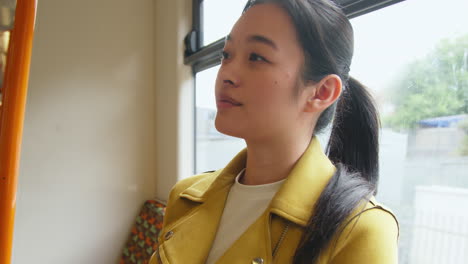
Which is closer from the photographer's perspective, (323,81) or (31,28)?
(323,81)

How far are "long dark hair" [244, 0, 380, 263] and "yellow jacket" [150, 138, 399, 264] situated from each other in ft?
0.06

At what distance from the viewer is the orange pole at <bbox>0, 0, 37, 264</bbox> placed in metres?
0.69

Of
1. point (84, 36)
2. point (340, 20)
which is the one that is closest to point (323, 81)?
point (340, 20)

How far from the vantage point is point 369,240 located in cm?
44

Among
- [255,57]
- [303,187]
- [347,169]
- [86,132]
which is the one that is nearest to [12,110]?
[255,57]

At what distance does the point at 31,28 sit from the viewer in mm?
723

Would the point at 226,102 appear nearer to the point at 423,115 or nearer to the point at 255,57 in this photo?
the point at 255,57

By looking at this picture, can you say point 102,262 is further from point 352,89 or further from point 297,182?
point 352,89

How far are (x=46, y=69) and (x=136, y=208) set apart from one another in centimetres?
96

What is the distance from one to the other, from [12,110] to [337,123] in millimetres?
818

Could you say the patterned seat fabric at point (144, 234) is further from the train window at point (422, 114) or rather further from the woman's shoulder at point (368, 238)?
the woman's shoulder at point (368, 238)

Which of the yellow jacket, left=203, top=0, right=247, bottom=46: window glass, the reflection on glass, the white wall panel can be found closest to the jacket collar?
the yellow jacket

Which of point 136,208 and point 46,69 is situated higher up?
point 46,69

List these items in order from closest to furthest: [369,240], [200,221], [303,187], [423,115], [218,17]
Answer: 1. [369,240]
2. [303,187]
3. [200,221]
4. [423,115]
5. [218,17]
